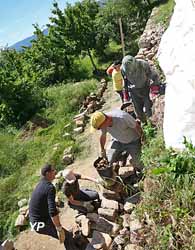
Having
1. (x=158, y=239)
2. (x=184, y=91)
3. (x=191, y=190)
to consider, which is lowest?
(x=158, y=239)

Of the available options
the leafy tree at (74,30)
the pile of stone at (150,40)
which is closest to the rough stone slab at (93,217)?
the pile of stone at (150,40)

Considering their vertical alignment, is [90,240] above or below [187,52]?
below

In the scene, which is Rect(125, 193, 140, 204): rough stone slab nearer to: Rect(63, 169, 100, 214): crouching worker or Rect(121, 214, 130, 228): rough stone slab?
Rect(121, 214, 130, 228): rough stone slab

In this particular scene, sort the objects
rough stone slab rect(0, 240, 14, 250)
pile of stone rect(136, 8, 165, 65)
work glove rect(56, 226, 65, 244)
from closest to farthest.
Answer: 1. work glove rect(56, 226, 65, 244)
2. rough stone slab rect(0, 240, 14, 250)
3. pile of stone rect(136, 8, 165, 65)

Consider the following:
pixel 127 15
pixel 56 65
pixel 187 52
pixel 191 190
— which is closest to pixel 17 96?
pixel 56 65

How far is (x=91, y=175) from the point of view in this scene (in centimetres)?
730

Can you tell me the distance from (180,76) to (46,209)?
2402 millimetres

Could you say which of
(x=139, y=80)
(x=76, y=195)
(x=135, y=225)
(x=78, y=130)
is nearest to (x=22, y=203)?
(x=76, y=195)

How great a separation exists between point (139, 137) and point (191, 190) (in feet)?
5.83

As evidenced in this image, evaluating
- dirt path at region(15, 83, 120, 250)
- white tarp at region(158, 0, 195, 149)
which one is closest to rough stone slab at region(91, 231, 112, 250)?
dirt path at region(15, 83, 120, 250)

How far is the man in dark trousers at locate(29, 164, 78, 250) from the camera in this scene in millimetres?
4969

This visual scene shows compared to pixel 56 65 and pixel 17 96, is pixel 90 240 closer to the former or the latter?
pixel 17 96

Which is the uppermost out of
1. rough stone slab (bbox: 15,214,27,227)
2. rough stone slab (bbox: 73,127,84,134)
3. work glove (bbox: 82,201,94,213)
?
work glove (bbox: 82,201,94,213)

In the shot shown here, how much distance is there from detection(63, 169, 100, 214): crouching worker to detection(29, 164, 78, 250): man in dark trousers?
56cm
